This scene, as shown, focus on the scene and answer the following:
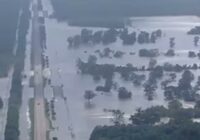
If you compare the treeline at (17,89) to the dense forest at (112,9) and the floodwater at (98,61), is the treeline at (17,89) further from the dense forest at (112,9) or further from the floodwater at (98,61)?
the dense forest at (112,9)

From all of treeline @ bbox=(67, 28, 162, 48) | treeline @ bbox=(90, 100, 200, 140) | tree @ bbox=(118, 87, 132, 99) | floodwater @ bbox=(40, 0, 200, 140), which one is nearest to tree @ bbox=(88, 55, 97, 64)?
floodwater @ bbox=(40, 0, 200, 140)

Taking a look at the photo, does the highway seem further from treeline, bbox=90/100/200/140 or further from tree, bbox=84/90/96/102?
treeline, bbox=90/100/200/140

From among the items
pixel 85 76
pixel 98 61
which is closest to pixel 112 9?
pixel 98 61

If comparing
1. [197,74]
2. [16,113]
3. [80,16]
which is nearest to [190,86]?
[197,74]

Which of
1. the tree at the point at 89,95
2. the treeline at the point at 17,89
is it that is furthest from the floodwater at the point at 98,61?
the treeline at the point at 17,89

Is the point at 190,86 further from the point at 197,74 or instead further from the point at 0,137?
the point at 0,137

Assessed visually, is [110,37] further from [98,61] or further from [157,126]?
[157,126]

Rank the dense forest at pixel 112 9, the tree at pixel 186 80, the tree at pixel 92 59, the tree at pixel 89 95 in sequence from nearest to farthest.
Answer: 1. the tree at pixel 89 95
2. the tree at pixel 186 80
3. the tree at pixel 92 59
4. the dense forest at pixel 112 9

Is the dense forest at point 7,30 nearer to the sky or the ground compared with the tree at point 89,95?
nearer to the sky
